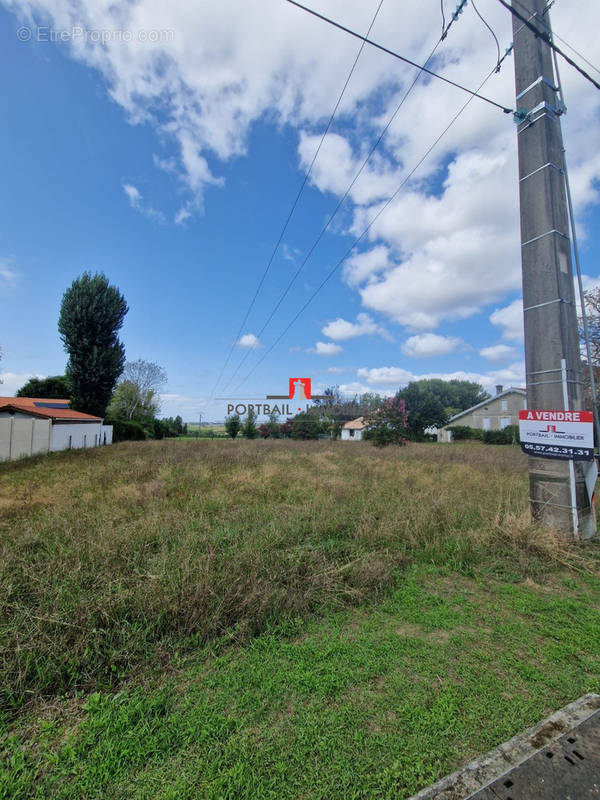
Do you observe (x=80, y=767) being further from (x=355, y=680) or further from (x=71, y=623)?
(x=355, y=680)

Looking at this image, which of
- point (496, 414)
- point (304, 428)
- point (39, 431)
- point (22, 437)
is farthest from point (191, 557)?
point (496, 414)

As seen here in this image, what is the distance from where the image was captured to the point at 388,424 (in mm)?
18875

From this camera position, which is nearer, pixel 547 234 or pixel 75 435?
pixel 547 234

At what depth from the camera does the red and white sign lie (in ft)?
11.2

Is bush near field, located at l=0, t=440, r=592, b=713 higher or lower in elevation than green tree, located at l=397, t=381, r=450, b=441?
lower

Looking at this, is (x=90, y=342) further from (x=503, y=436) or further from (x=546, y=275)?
(x=503, y=436)

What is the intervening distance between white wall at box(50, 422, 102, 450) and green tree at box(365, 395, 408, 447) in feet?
51.3

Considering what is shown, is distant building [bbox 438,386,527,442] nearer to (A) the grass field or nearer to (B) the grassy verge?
(A) the grass field

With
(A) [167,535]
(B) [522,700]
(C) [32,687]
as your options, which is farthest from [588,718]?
(A) [167,535]

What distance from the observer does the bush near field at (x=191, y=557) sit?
1.82m

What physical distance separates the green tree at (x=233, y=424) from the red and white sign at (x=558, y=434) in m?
29.7

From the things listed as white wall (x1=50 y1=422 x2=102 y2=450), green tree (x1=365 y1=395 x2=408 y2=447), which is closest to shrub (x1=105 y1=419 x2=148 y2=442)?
white wall (x1=50 y1=422 x2=102 y2=450)

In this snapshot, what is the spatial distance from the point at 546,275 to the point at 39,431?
16758mm

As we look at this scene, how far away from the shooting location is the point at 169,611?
2.09 meters
